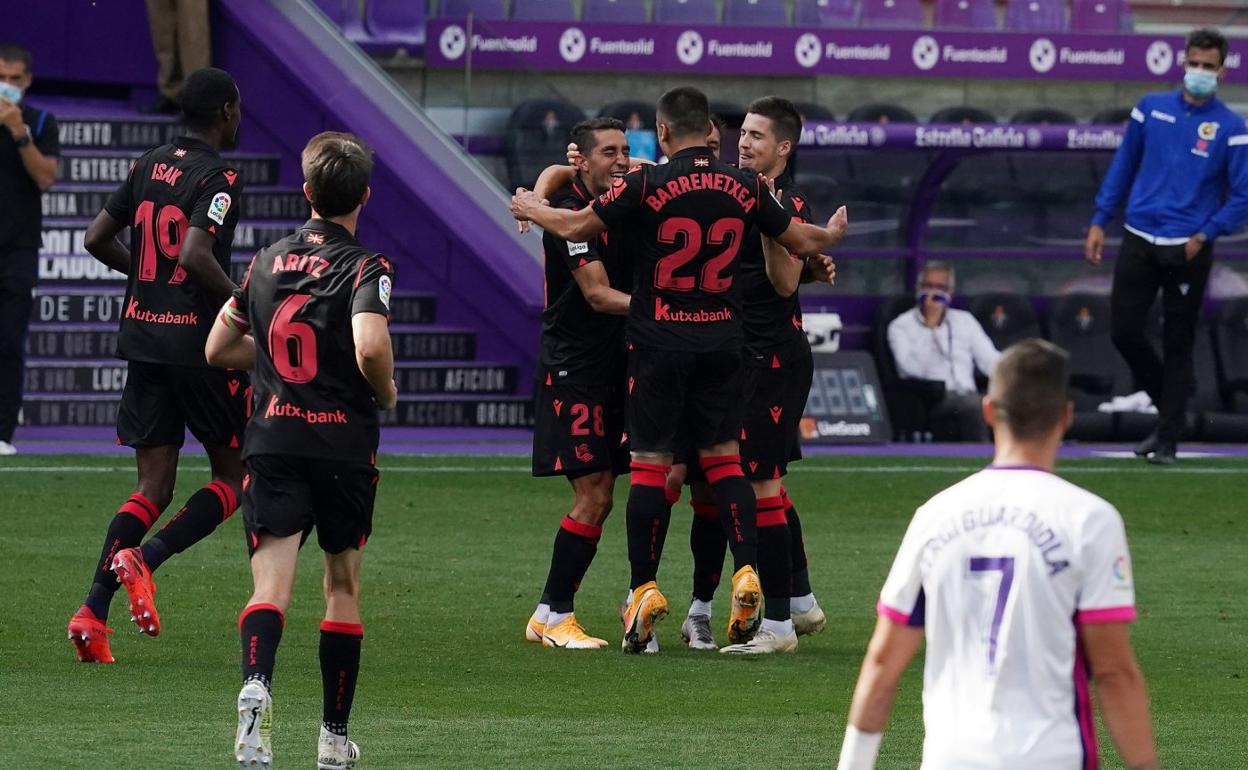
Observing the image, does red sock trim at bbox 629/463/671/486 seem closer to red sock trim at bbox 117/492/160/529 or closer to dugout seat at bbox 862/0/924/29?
red sock trim at bbox 117/492/160/529

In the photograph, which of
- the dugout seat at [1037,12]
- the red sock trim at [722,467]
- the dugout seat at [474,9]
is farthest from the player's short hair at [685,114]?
the dugout seat at [1037,12]

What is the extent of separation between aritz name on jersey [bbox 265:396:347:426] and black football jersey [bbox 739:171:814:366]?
2734mm

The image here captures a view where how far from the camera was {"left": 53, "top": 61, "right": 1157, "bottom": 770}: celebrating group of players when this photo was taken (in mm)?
5793

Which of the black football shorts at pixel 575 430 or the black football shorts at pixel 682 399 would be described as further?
the black football shorts at pixel 575 430

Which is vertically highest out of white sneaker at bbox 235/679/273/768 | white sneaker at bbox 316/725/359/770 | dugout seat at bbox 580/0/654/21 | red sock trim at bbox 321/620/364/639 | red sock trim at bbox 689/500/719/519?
dugout seat at bbox 580/0/654/21

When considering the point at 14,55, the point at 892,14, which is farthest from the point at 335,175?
the point at 892,14

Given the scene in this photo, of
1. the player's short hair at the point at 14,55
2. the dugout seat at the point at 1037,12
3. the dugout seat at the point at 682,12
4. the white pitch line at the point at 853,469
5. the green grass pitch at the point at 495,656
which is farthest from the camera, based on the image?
the dugout seat at the point at 1037,12

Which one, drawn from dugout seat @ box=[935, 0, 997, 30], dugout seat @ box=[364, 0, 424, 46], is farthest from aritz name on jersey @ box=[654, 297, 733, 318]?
dugout seat @ box=[935, 0, 997, 30]

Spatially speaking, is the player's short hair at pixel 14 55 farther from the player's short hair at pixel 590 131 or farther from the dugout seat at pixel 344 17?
the player's short hair at pixel 590 131

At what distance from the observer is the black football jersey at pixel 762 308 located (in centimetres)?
827

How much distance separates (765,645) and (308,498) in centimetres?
245

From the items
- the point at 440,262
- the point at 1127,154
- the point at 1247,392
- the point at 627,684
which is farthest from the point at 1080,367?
the point at 627,684

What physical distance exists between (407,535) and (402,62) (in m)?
6.77

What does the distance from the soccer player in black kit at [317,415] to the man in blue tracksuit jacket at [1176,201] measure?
26.7 ft
